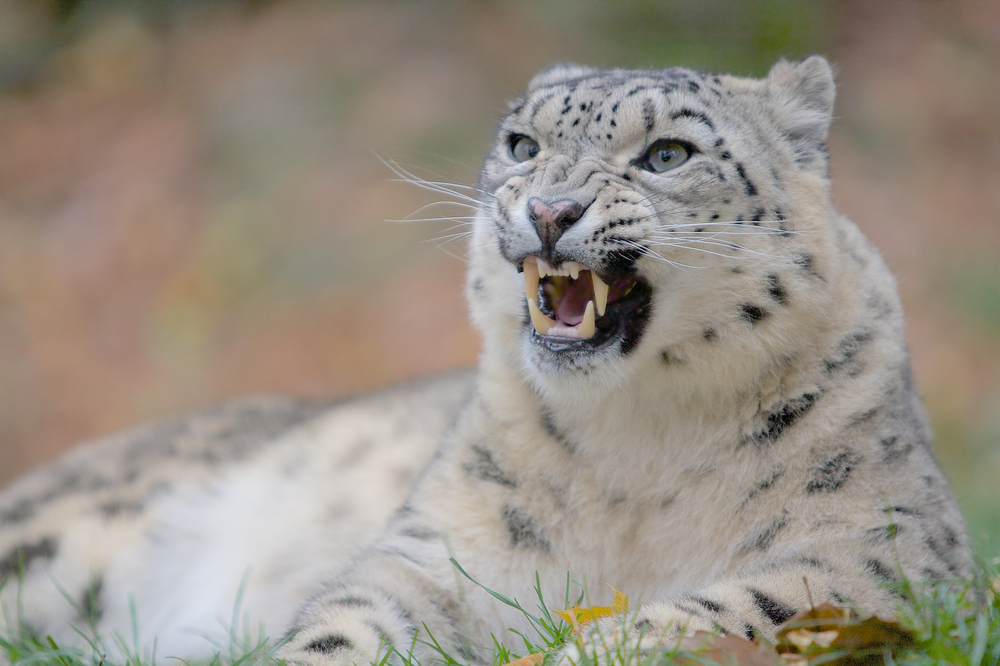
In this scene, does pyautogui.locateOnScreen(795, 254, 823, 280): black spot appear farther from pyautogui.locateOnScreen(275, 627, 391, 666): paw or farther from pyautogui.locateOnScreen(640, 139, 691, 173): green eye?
pyautogui.locateOnScreen(275, 627, 391, 666): paw

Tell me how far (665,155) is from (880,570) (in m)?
1.57

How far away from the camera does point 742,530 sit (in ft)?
10.7

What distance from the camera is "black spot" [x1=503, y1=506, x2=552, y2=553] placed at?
3.46 m

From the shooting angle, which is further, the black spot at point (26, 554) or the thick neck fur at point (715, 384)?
the black spot at point (26, 554)

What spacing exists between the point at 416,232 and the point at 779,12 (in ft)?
16.0

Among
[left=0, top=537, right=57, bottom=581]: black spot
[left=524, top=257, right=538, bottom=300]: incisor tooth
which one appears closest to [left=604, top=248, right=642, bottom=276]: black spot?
[left=524, top=257, right=538, bottom=300]: incisor tooth

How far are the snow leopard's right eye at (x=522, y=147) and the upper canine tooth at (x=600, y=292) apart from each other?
77 cm

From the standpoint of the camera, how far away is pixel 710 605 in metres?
2.78

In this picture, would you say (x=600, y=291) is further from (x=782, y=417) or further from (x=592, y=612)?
(x=592, y=612)

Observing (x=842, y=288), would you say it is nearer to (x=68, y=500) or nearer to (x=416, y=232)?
(x=68, y=500)

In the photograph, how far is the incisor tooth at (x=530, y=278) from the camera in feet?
10.9

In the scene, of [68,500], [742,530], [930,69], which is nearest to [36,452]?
[68,500]

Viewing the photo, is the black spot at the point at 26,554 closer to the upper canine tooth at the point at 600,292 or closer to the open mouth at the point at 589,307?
the open mouth at the point at 589,307

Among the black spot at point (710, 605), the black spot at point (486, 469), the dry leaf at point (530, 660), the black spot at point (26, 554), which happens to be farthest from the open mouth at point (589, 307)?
the black spot at point (26, 554)
